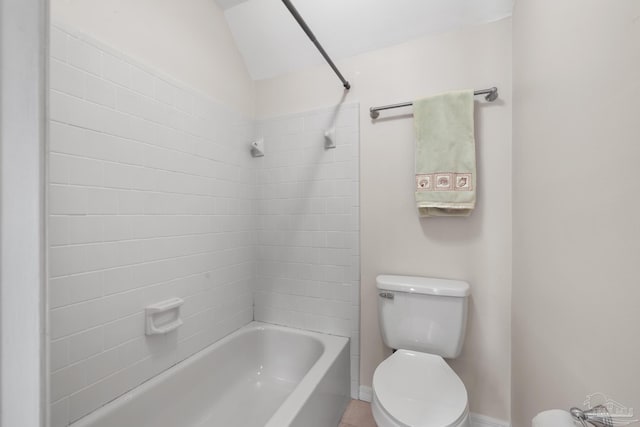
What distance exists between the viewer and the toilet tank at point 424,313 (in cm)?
129

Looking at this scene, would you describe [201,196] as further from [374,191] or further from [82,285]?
[374,191]

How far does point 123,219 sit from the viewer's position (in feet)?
3.60

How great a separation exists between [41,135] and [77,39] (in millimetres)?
1064

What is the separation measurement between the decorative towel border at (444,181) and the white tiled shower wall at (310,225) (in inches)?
14.8

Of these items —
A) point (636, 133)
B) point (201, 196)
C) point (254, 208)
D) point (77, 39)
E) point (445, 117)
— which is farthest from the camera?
point (254, 208)

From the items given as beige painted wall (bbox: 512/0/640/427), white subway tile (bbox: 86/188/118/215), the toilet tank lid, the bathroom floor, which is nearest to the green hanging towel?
beige painted wall (bbox: 512/0/640/427)

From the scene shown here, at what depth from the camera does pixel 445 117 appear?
4.46 ft

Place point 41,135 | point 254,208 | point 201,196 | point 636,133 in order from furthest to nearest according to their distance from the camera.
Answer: point 254,208
point 201,196
point 636,133
point 41,135

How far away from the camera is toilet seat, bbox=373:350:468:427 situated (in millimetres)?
954

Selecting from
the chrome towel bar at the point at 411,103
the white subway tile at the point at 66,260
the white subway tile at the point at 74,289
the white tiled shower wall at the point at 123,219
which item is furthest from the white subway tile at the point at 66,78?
the chrome towel bar at the point at 411,103

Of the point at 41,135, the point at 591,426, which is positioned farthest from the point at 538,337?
the point at 41,135

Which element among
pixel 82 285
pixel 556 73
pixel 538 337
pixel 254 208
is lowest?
pixel 538 337

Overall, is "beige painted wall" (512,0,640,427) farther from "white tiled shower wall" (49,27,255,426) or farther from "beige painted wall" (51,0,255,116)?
"beige painted wall" (51,0,255,116)

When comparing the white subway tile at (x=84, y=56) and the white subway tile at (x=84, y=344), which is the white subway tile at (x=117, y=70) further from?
the white subway tile at (x=84, y=344)
